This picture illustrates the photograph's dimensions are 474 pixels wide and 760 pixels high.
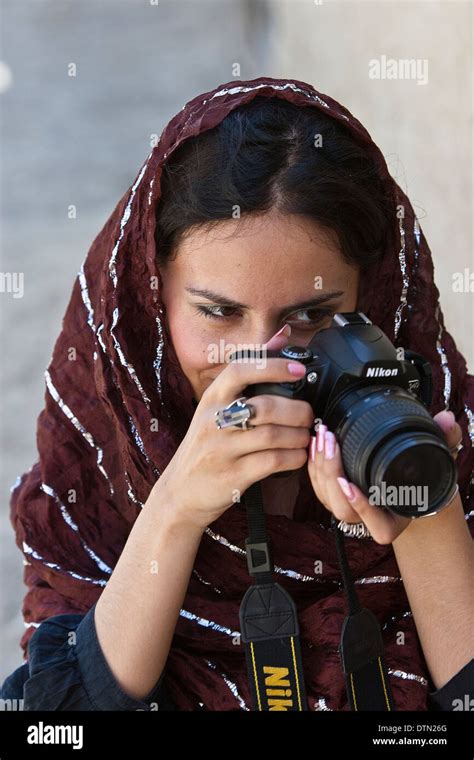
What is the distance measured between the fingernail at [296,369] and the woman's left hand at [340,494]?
72 millimetres

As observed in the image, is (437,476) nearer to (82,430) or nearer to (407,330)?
(407,330)

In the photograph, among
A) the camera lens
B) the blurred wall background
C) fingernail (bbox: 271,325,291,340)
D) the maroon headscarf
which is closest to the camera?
the camera lens

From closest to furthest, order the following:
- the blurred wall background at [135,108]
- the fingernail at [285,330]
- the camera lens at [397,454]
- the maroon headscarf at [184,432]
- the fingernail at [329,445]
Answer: the camera lens at [397,454] → the fingernail at [329,445] → the fingernail at [285,330] → the maroon headscarf at [184,432] → the blurred wall background at [135,108]

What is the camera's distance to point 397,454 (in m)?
1.20

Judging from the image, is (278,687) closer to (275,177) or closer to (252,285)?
(252,285)

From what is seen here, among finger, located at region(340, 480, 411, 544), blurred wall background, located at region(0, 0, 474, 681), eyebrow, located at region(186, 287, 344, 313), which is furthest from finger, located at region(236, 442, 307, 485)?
blurred wall background, located at region(0, 0, 474, 681)

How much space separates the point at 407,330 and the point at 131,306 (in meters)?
0.45

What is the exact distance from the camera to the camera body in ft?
4.00

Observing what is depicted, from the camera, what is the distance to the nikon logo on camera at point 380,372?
133 cm

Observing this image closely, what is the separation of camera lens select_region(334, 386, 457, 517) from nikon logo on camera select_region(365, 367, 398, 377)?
0.11 feet

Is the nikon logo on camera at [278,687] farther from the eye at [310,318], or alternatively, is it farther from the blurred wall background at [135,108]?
the blurred wall background at [135,108]

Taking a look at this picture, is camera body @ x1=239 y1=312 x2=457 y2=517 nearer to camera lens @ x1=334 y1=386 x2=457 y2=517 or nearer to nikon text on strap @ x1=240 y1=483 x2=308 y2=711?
camera lens @ x1=334 y1=386 x2=457 y2=517

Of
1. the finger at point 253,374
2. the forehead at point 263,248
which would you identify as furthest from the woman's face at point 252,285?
the finger at point 253,374

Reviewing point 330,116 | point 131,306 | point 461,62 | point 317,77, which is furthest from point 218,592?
point 317,77
